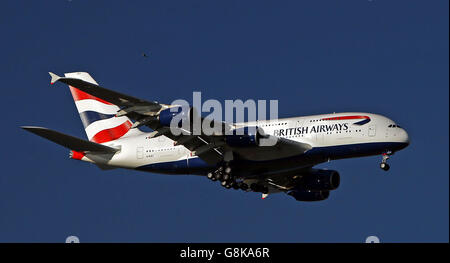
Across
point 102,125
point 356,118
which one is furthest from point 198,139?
point 102,125

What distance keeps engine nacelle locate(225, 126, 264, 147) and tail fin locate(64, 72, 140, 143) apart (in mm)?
10253

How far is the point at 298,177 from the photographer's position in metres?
62.1

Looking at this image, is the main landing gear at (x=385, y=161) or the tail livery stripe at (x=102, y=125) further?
the tail livery stripe at (x=102, y=125)

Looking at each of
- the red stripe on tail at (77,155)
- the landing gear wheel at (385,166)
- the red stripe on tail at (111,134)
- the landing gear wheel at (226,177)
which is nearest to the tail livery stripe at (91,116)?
the red stripe on tail at (111,134)

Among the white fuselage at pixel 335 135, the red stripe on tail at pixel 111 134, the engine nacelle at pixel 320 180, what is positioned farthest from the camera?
the red stripe on tail at pixel 111 134

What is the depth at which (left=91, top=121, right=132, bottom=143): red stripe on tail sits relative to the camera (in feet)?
207

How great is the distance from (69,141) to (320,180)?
17.3m

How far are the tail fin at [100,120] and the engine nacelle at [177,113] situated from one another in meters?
9.61

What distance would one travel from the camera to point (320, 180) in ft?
201

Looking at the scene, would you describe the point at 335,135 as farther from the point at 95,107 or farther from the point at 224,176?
the point at 95,107

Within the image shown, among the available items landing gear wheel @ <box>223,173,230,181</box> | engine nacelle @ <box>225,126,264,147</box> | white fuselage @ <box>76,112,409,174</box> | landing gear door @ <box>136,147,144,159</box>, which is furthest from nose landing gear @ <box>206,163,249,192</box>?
landing gear door @ <box>136,147,144,159</box>

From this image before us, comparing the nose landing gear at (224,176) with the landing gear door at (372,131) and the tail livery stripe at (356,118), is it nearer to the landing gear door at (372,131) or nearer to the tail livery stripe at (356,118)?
the tail livery stripe at (356,118)

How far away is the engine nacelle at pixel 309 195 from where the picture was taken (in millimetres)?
63375
